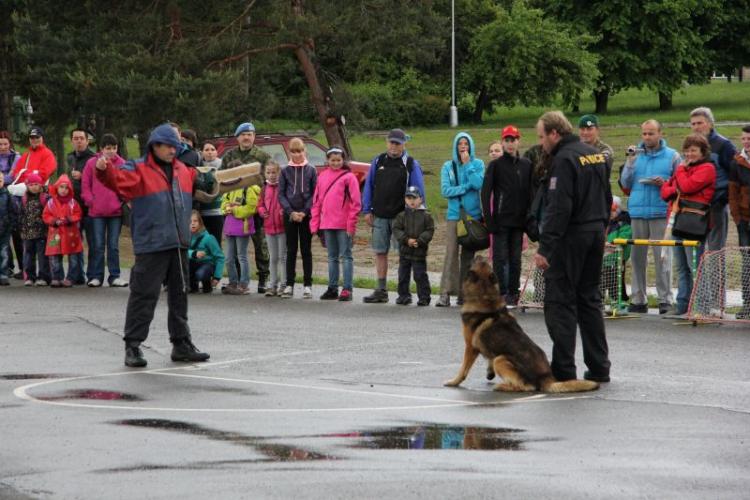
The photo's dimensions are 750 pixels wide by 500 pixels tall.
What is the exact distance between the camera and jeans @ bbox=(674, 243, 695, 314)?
16.1m

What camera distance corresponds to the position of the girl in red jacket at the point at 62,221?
20.2 m

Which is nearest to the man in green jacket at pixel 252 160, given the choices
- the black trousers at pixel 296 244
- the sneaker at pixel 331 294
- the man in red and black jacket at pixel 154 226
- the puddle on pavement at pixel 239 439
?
the black trousers at pixel 296 244

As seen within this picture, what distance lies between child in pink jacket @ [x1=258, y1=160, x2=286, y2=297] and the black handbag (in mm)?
5513

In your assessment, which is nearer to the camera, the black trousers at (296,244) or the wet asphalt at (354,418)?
the wet asphalt at (354,418)

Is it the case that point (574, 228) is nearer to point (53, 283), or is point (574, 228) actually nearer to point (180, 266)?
point (180, 266)

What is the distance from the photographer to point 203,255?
63.5 ft

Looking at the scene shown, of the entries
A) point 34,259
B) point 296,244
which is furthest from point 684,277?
point 34,259

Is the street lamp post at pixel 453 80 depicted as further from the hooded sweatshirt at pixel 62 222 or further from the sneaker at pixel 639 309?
the sneaker at pixel 639 309

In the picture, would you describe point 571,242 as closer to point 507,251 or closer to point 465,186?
point 507,251

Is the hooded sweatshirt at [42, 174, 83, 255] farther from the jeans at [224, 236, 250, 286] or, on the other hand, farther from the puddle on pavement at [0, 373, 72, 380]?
the puddle on pavement at [0, 373, 72, 380]

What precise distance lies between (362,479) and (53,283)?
530 inches

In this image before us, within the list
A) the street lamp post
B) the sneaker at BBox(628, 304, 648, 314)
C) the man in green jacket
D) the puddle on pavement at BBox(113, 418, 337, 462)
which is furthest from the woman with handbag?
the street lamp post

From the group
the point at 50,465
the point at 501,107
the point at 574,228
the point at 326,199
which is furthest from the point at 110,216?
the point at 501,107

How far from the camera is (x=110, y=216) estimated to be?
66.1 ft
